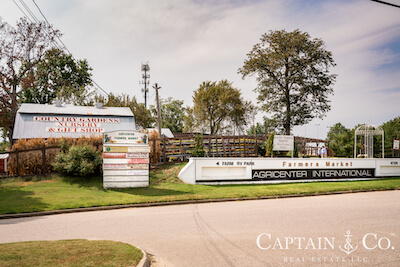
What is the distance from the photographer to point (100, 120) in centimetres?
2533

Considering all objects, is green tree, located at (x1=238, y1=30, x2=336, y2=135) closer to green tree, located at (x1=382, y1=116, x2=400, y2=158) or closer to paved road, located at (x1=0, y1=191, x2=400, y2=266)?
paved road, located at (x1=0, y1=191, x2=400, y2=266)

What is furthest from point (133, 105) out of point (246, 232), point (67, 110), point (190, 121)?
point (246, 232)

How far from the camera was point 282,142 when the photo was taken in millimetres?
21438

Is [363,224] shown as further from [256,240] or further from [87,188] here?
[87,188]

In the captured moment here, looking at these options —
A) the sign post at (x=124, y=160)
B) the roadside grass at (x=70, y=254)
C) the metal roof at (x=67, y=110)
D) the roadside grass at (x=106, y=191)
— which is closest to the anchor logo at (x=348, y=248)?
the roadside grass at (x=70, y=254)

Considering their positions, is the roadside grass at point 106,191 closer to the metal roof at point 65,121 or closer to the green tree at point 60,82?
the metal roof at point 65,121

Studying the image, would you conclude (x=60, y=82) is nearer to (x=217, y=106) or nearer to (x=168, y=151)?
(x=217, y=106)

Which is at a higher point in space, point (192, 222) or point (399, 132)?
point (399, 132)

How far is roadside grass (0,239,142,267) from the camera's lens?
197 inches

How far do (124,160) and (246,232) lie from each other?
9832mm

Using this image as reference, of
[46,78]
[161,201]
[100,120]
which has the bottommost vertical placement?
[161,201]

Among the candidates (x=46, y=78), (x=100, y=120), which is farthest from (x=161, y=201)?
(x=46, y=78)

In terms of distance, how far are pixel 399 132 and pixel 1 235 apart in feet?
276

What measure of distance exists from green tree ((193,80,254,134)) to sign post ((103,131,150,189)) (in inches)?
1566
